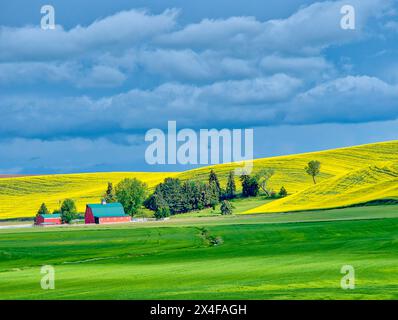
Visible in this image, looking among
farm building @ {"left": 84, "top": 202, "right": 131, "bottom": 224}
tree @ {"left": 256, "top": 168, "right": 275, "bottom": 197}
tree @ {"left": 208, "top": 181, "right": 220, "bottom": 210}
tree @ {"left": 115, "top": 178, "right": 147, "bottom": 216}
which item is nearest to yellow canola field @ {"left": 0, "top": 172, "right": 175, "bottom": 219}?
tree @ {"left": 115, "top": 178, "right": 147, "bottom": 216}

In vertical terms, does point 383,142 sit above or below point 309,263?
above

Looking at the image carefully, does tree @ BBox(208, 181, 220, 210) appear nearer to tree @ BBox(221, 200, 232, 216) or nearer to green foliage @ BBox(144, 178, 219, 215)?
green foliage @ BBox(144, 178, 219, 215)

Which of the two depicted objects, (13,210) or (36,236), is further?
(13,210)

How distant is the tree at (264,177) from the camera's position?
164750 millimetres

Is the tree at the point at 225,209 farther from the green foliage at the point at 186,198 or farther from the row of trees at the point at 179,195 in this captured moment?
the green foliage at the point at 186,198

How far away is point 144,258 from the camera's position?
5616 centimetres

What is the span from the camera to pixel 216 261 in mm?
49719

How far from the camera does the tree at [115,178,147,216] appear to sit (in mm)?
151875

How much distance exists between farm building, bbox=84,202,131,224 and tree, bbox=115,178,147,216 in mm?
8534

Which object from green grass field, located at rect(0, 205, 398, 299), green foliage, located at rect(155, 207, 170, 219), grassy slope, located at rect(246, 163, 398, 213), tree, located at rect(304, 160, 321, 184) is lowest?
green grass field, located at rect(0, 205, 398, 299)

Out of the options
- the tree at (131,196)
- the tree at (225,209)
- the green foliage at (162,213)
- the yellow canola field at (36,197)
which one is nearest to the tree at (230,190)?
the tree at (131,196)
